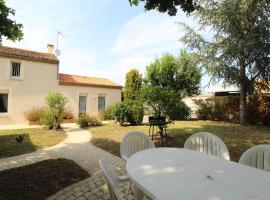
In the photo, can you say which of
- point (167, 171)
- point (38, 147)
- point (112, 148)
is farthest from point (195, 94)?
point (167, 171)

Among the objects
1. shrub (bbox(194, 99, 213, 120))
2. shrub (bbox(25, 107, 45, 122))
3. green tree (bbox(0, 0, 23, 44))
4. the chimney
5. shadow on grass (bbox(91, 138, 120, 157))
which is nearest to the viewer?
green tree (bbox(0, 0, 23, 44))

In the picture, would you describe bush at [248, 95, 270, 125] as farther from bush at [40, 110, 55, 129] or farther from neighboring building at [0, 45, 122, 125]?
bush at [40, 110, 55, 129]

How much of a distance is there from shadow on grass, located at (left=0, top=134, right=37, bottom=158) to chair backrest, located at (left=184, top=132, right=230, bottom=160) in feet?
21.1

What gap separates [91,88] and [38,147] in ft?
39.0

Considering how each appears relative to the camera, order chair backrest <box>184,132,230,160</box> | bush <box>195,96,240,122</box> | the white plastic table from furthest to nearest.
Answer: bush <box>195,96,240,122</box>
chair backrest <box>184,132,230,160</box>
the white plastic table

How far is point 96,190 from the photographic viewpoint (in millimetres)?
4254

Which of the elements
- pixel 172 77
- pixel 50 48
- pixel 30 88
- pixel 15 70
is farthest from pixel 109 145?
pixel 50 48

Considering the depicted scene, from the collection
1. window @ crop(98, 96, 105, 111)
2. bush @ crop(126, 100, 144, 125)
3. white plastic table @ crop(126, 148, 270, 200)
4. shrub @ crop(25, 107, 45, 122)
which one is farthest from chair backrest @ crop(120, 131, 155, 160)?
window @ crop(98, 96, 105, 111)

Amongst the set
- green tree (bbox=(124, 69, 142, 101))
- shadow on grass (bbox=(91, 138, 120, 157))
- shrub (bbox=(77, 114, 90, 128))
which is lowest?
shadow on grass (bbox=(91, 138, 120, 157))

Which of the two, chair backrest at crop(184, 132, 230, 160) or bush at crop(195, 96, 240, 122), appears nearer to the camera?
chair backrest at crop(184, 132, 230, 160)

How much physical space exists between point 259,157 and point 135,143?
2185mm

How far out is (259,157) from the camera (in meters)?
2.97

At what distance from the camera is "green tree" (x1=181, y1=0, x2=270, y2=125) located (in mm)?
12469

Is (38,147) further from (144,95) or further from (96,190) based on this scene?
(96,190)
